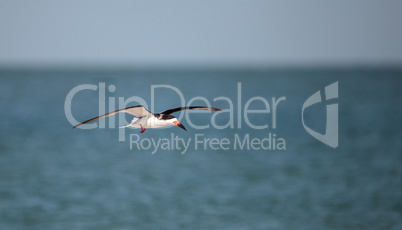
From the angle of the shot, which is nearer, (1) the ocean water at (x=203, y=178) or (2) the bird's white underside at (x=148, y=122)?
(2) the bird's white underside at (x=148, y=122)

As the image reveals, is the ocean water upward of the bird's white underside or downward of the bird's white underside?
downward

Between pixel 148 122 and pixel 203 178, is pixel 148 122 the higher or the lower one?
the higher one

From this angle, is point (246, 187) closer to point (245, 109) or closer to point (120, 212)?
point (120, 212)

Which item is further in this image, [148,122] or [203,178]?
[203,178]

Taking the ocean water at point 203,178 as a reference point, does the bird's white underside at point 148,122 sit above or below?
above

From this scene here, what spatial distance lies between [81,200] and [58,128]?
20680mm

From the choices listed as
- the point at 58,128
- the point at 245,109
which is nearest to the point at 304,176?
the point at 58,128

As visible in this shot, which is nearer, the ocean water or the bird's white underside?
the bird's white underside

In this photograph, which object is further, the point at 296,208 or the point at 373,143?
the point at 373,143

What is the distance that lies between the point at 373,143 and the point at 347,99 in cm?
2712

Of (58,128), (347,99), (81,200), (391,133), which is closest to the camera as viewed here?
(81,200)

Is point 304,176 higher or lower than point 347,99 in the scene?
lower

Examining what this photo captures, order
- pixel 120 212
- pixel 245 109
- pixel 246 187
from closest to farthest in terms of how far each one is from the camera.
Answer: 1. pixel 120 212
2. pixel 246 187
3. pixel 245 109

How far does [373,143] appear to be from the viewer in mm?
32625
